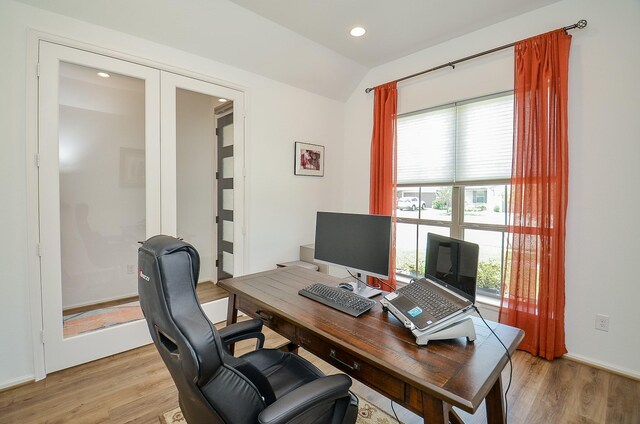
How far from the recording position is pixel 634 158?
88.5 inches

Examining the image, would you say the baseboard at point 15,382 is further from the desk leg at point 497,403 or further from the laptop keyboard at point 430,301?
the desk leg at point 497,403

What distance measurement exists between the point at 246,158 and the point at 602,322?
138 inches

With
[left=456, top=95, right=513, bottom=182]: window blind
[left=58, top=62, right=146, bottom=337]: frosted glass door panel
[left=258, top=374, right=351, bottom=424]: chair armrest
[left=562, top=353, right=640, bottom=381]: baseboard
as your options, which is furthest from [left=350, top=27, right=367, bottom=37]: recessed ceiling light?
[left=562, top=353, right=640, bottom=381]: baseboard

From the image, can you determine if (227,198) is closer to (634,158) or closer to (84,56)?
(84,56)

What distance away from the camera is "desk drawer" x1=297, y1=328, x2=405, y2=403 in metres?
1.06

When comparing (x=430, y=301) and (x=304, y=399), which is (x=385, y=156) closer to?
(x=430, y=301)

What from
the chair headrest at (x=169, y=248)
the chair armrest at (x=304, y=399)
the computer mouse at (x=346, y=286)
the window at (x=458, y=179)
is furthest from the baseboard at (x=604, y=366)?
the chair headrest at (x=169, y=248)

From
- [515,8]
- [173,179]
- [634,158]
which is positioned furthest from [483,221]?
[173,179]

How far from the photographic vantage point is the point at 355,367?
1178 millimetres

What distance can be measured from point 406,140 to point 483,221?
1.30m

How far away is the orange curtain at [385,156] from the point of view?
3.63 meters

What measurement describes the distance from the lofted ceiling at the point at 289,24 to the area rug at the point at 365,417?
2857 millimetres

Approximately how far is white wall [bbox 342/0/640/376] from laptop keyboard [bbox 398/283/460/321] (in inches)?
77.8

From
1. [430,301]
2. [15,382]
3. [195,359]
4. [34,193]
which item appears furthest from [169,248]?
[15,382]
